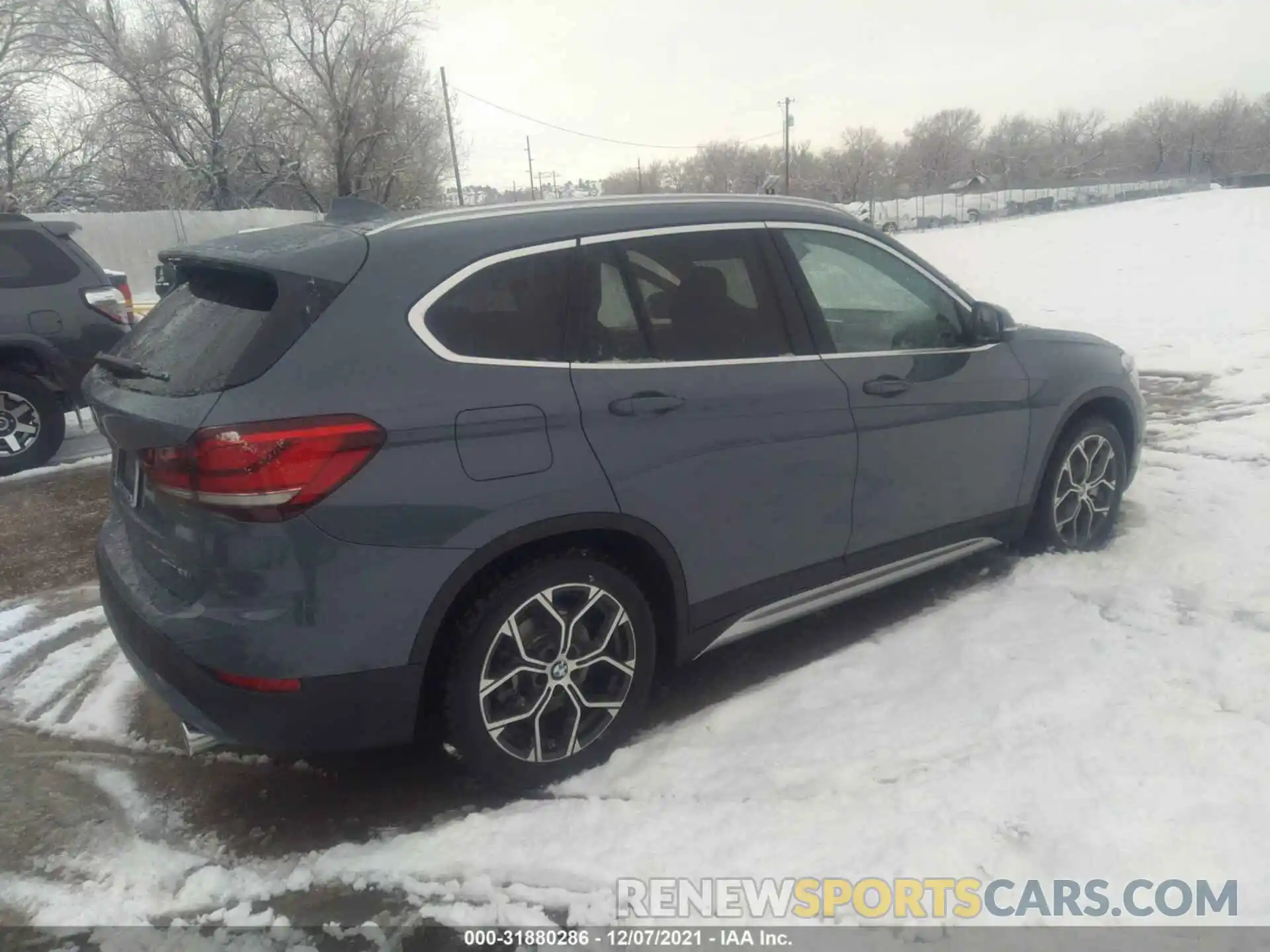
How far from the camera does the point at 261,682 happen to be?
→ 2.42 metres

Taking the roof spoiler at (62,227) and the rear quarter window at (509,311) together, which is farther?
the roof spoiler at (62,227)

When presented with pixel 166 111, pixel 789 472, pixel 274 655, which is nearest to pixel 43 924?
pixel 274 655

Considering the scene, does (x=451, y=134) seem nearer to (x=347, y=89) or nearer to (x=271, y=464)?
(x=347, y=89)

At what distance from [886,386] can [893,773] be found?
1457mm

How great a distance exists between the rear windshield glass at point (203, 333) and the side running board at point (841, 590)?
1.81 metres

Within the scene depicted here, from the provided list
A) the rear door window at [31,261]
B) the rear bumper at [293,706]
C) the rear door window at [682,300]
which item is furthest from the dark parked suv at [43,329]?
the rear door window at [682,300]

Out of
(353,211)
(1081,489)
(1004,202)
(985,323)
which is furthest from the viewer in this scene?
(1004,202)

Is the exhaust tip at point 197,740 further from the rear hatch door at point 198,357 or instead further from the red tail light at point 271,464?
the red tail light at point 271,464

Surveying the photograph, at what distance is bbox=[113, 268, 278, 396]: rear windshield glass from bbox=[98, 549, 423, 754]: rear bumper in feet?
2.36

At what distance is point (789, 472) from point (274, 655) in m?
1.78

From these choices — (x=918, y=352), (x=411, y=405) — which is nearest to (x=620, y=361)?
(x=411, y=405)

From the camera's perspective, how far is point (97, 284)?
23.7ft

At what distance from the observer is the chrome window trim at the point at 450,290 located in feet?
8.41

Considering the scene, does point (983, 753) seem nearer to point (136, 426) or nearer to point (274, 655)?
point (274, 655)
